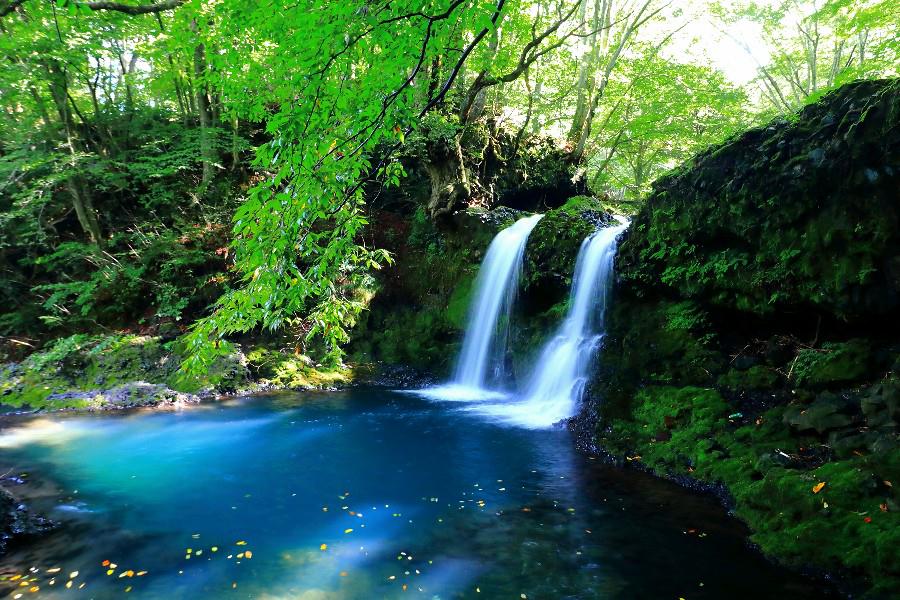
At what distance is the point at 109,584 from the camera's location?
4039mm

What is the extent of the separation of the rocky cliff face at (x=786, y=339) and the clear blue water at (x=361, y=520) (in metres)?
0.56

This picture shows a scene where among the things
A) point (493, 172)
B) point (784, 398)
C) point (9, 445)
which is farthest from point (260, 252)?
point (493, 172)

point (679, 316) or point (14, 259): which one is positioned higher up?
point (14, 259)

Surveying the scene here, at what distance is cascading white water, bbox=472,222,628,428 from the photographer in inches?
353

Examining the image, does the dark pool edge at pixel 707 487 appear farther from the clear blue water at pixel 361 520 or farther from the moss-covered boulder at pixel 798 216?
the moss-covered boulder at pixel 798 216

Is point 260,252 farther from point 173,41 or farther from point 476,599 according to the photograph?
point 173,41

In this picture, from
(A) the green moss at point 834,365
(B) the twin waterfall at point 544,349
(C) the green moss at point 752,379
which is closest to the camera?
(A) the green moss at point 834,365

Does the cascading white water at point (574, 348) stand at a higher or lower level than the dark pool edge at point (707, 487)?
higher

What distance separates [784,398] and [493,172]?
33.0ft

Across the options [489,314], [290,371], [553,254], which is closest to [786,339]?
[553,254]

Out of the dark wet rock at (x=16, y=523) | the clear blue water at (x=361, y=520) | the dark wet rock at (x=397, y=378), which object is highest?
the dark wet rock at (x=397, y=378)

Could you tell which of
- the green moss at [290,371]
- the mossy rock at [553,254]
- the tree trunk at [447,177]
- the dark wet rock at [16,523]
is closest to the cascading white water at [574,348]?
the mossy rock at [553,254]

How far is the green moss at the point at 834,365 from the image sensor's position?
5.64 meters

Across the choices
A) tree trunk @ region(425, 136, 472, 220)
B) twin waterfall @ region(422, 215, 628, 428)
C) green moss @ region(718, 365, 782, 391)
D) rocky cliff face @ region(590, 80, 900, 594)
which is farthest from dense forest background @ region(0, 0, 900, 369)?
green moss @ region(718, 365, 782, 391)
